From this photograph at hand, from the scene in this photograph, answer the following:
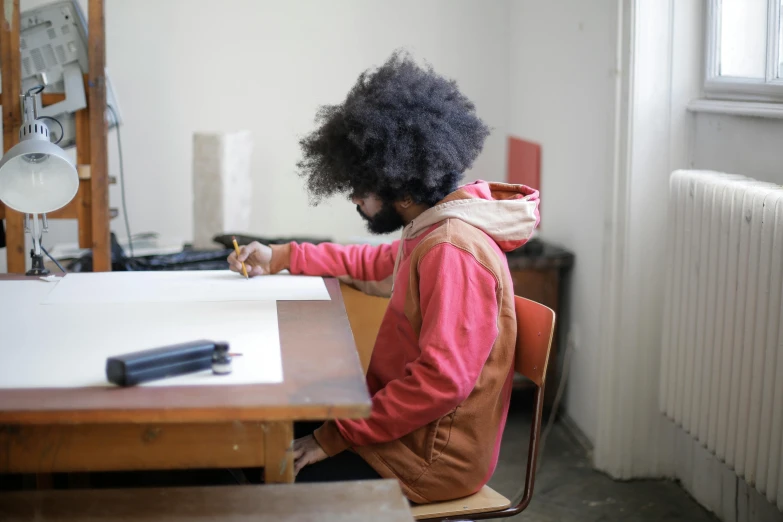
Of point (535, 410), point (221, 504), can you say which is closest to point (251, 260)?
point (535, 410)

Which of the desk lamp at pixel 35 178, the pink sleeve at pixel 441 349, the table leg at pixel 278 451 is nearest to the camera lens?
the table leg at pixel 278 451

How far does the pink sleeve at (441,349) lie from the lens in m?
1.49

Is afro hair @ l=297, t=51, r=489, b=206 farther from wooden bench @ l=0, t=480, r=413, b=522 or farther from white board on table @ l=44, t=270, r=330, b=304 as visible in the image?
wooden bench @ l=0, t=480, r=413, b=522

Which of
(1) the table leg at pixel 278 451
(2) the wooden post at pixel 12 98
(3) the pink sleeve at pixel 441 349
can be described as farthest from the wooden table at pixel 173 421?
(2) the wooden post at pixel 12 98

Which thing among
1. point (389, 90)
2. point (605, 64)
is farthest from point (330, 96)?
point (389, 90)

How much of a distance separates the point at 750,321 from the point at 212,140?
6.32 feet

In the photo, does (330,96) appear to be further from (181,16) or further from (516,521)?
(516,521)

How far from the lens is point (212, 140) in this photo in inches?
121

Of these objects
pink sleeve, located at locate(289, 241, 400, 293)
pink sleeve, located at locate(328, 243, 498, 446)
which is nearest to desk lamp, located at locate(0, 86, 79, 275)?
pink sleeve, located at locate(289, 241, 400, 293)

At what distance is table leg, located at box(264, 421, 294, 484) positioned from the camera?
1273 mm

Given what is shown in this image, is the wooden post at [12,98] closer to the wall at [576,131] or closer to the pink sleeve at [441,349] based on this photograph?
the pink sleeve at [441,349]

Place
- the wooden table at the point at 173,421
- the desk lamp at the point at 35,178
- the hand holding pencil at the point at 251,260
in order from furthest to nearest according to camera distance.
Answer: the hand holding pencil at the point at 251,260
the desk lamp at the point at 35,178
the wooden table at the point at 173,421

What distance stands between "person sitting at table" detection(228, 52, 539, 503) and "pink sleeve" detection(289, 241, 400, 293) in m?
0.28

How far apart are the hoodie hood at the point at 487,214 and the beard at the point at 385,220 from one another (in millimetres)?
62
